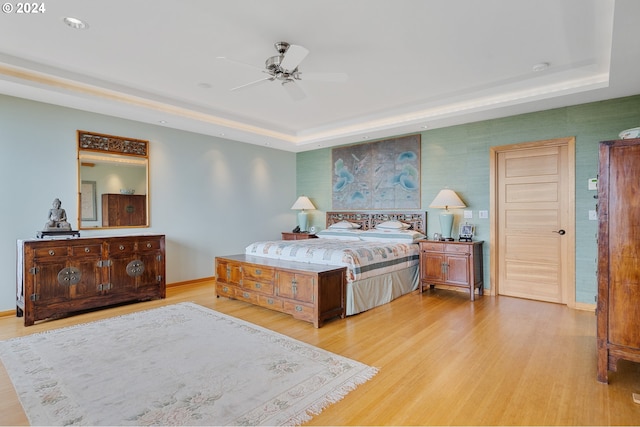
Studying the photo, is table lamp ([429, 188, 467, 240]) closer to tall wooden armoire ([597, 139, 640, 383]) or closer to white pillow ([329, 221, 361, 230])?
white pillow ([329, 221, 361, 230])

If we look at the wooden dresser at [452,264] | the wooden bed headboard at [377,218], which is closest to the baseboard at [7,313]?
the wooden bed headboard at [377,218]

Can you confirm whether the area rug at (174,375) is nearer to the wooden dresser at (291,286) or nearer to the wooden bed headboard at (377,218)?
the wooden dresser at (291,286)

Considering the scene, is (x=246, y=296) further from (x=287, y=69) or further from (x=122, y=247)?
(x=287, y=69)

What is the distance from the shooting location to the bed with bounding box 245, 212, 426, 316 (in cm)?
406

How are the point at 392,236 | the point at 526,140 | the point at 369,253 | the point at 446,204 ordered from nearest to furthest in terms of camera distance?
the point at 369,253 → the point at 526,140 → the point at 446,204 → the point at 392,236

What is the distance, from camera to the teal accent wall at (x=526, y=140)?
416cm

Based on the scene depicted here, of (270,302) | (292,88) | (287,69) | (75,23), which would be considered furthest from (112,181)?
(287,69)

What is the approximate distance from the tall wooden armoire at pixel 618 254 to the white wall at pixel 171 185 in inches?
215

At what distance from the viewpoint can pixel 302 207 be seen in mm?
7113

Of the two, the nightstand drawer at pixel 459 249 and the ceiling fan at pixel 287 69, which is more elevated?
the ceiling fan at pixel 287 69

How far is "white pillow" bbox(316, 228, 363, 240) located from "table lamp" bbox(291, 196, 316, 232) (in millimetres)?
905

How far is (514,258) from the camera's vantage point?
487 centimetres

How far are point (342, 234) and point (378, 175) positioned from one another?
4.32 feet

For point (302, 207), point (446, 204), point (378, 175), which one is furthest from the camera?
point (302, 207)
